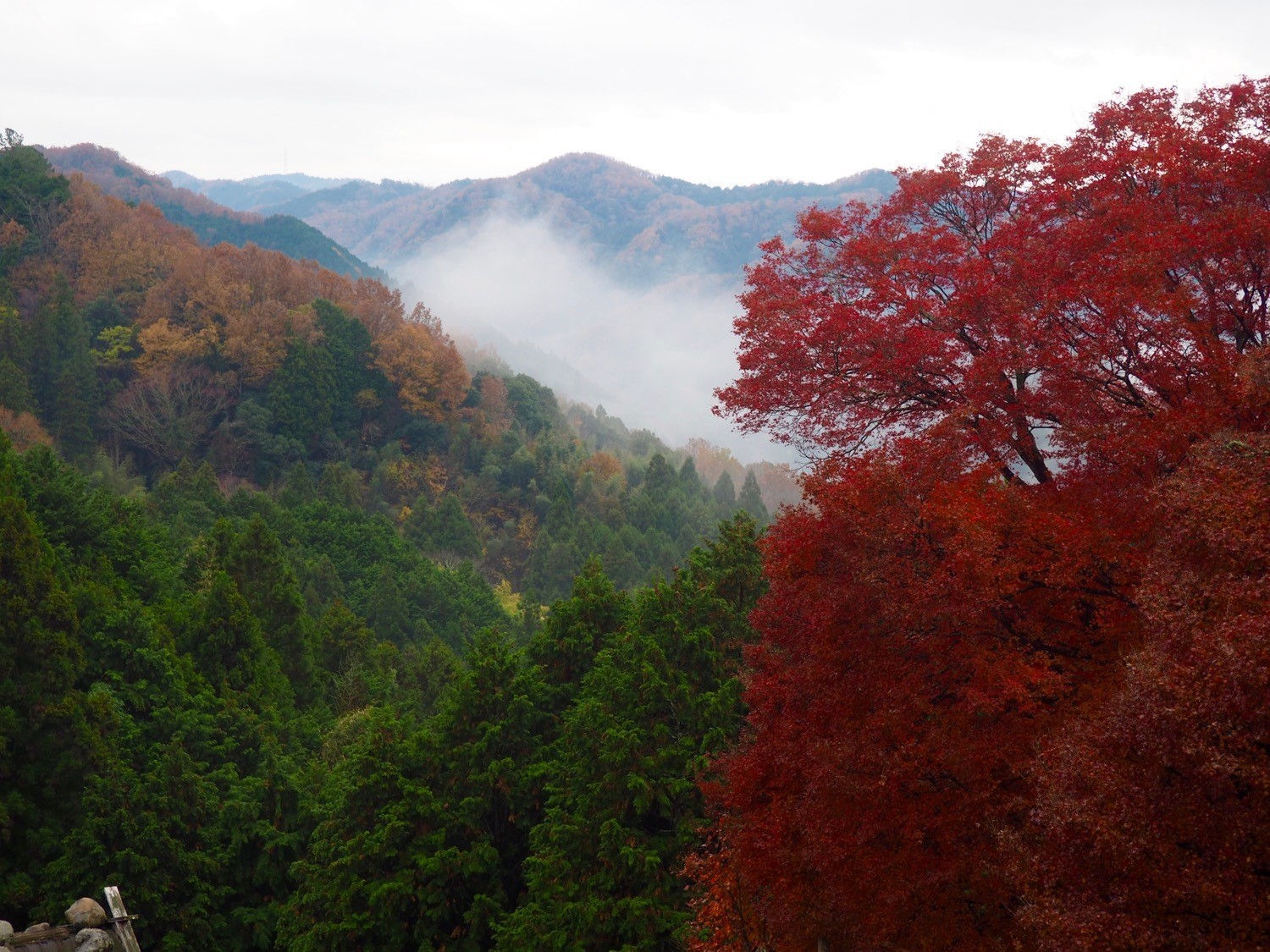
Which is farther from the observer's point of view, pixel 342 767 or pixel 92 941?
pixel 342 767

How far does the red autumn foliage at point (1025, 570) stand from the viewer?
5605 mm

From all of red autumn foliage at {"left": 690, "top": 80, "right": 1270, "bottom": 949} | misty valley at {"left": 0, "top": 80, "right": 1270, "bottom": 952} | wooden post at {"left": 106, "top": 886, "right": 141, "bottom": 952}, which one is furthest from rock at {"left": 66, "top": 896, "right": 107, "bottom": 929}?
red autumn foliage at {"left": 690, "top": 80, "right": 1270, "bottom": 949}

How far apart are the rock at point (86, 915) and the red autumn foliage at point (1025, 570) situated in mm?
7446

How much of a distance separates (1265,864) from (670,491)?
2346 inches

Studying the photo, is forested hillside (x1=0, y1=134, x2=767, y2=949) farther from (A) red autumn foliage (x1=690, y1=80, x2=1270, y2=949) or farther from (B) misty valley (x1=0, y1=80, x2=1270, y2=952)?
(A) red autumn foliage (x1=690, y1=80, x2=1270, y2=949)

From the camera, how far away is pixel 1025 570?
26.8ft

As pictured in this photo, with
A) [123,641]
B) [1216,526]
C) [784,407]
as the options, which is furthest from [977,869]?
[123,641]

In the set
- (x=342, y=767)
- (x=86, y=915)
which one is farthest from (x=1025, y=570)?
(x=342, y=767)

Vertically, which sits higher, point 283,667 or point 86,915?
point 86,915

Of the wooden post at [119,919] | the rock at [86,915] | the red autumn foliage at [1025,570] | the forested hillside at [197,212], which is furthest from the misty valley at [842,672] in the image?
the forested hillside at [197,212]

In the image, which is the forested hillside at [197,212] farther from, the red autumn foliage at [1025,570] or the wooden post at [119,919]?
the red autumn foliage at [1025,570]

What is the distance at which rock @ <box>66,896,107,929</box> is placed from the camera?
12.4 m

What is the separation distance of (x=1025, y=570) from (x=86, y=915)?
463 inches

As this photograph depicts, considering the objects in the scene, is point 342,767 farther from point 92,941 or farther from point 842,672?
point 842,672
